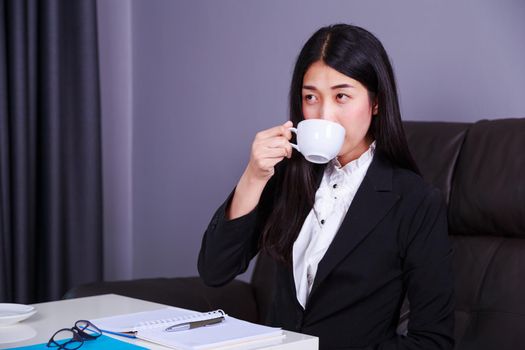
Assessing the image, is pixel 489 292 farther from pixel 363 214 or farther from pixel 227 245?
pixel 227 245

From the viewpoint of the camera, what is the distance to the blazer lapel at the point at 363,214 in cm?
148

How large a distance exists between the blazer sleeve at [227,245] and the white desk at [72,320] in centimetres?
19

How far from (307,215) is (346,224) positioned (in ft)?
0.42

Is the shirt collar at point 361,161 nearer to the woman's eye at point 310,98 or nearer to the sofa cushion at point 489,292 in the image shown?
the woman's eye at point 310,98

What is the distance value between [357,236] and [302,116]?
286 millimetres

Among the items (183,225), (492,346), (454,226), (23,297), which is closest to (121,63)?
(183,225)

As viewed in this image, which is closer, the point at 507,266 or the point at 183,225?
the point at 507,266

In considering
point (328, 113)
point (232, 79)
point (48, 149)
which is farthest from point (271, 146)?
point (48, 149)

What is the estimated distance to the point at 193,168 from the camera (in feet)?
9.85

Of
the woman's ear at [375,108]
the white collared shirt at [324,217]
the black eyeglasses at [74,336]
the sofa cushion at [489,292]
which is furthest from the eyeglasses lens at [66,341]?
the sofa cushion at [489,292]

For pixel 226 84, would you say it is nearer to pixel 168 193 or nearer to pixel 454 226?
pixel 168 193

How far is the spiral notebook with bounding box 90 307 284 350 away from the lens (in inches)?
41.2

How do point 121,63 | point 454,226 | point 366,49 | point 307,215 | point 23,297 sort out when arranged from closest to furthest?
point 366,49, point 307,215, point 454,226, point 23,297, point 121,63

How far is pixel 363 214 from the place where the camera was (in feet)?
4.94
